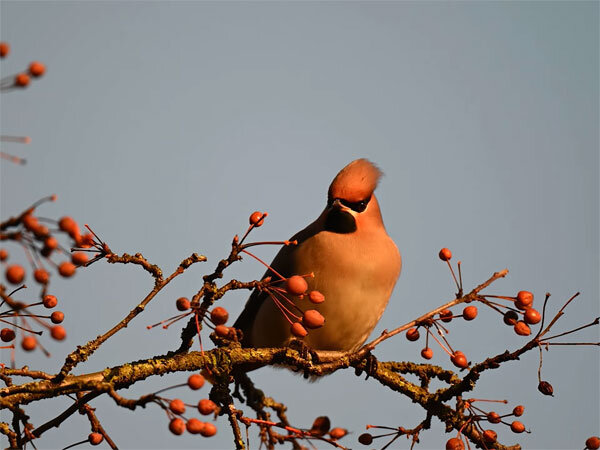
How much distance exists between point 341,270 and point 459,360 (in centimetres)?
128

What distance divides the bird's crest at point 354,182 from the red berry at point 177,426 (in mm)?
2649

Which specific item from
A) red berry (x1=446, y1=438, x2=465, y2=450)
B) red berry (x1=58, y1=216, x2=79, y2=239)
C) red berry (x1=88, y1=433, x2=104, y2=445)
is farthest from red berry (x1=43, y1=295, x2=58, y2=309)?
red berry (x1=446, y1=438, x2=465, y2=450)

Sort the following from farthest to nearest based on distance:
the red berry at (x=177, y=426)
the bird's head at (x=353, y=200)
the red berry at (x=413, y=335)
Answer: the bird's head at (x=353, y=200) < the red berry at (x=413, y=335) < the red berry at (x=177, y=426)

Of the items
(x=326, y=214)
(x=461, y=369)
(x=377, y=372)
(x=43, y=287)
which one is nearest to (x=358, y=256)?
(x=326, y=214)

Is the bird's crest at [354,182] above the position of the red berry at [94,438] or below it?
above

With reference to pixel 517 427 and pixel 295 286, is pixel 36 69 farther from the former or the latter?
pixel 517 427

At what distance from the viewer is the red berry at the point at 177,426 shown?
1864 mm

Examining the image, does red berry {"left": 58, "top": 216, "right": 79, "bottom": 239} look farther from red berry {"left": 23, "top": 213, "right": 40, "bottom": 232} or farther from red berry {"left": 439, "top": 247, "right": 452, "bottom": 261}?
red berry {"left": 439, "top": 247, "right": 452, "bottom": 261}

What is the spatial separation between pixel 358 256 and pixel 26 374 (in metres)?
2.21

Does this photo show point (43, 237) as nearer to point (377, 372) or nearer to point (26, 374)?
point (26, 374)

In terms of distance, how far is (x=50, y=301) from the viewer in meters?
2.47

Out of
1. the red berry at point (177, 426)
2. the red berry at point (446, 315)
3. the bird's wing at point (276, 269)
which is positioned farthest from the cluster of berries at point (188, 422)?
the bird's wing at point (276, 269)

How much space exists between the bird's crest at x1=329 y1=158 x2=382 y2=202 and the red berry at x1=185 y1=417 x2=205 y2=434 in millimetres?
2628

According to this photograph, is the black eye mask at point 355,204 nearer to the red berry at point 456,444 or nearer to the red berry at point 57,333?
the red berry at point 456,444
